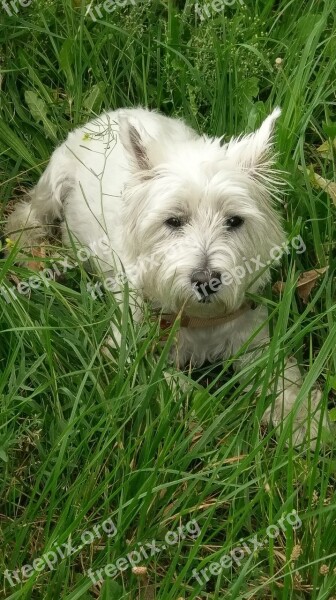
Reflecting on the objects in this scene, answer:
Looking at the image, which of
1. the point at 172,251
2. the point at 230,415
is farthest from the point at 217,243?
the point at 230,415

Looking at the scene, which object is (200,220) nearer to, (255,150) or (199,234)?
(199,234)

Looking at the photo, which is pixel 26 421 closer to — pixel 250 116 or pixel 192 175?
pixel 192 175

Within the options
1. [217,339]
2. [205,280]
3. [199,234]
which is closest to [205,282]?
[205,280]

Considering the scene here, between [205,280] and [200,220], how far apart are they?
257 mm

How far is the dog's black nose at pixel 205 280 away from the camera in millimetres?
3492

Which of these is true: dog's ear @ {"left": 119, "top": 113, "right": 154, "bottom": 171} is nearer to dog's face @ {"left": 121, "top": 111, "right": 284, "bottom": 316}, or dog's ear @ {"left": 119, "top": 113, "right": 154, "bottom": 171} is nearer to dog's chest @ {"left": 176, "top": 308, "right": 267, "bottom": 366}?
dog's face @ {"left": 121, "top": 111, "right": 284, "bottom": 316}

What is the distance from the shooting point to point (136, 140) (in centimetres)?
372

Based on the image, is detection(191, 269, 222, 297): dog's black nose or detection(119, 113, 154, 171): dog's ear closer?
detection(191, 269, 222, 297): dog's black nose

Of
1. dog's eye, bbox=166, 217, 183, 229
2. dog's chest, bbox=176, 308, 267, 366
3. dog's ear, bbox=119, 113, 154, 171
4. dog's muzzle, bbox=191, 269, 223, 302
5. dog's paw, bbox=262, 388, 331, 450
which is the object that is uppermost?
dog's ear, bbox=119, 113, 154, 171

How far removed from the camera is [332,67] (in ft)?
14.6

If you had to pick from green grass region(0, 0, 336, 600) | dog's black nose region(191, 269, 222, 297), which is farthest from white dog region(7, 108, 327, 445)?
green grass region(0, 0, 336, 600)

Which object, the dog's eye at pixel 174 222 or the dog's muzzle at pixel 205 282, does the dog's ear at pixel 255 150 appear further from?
the dog's muzzle at pixel 205 282

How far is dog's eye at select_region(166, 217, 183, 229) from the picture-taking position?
144 inches

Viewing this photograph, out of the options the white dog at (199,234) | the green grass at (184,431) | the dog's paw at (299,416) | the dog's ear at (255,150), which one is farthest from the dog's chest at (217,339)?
the dog's ear at (255,150)
